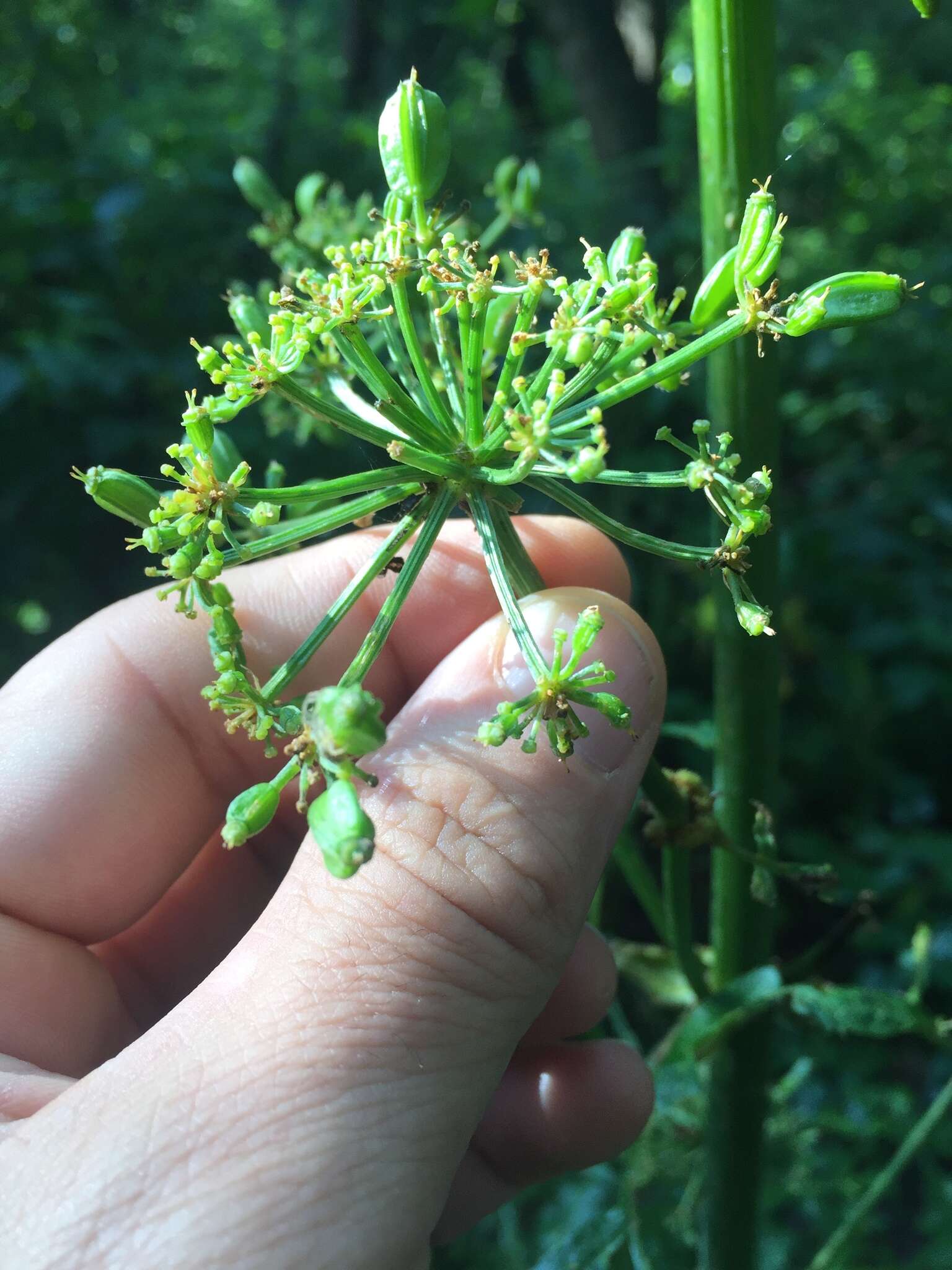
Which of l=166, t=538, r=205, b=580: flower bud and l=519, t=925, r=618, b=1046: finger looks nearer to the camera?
l=166, t=538, r=205, b=580: flower bud

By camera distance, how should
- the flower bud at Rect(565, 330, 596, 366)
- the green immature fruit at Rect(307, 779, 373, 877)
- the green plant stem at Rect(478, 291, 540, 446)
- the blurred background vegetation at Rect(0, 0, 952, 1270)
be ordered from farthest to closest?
1. the blurred background vegetation at Rect(0, 0, 952, 1270)
2. the green plant stem at Rect(478, 291, 540, 446)
3. the flower bud at Rect(565, 330, 596, 366)
4. the green immature fruit at Rect(307, 779, 373, 877)

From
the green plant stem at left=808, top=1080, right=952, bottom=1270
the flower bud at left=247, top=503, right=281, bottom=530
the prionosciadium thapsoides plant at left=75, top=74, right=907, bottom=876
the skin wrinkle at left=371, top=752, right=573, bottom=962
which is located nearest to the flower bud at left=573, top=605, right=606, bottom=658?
the prionosciadium thapsoides plant at left=75, top=74, right=907, bottom=876

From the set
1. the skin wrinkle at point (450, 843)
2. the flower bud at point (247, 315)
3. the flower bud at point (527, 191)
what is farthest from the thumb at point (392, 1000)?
the flower bud at point (527, 191)

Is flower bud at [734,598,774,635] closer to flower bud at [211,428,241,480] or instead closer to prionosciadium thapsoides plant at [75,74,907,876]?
prionosciadium thapsoides plant at [75,74,907,876]

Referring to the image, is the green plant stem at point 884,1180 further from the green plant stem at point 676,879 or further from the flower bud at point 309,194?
the flower bud at point 309,194

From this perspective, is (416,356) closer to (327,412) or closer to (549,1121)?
(327,412)

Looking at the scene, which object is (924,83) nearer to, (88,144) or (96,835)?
(88,144)
